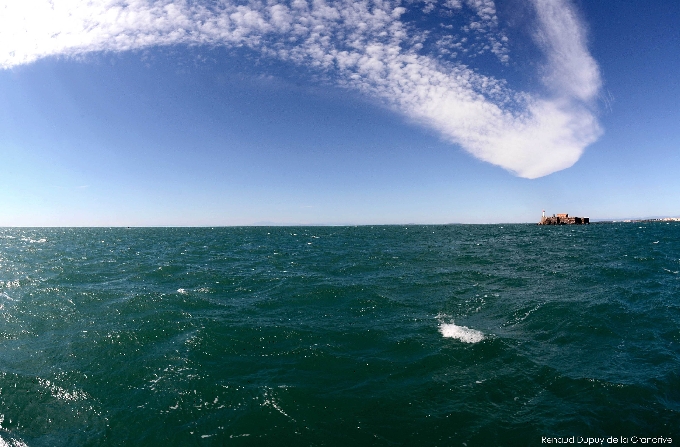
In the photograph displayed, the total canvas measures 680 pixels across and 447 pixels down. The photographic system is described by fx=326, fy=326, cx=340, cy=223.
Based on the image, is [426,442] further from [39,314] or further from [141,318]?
[39,314]

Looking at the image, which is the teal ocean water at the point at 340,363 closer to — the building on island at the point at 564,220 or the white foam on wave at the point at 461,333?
the white foam on wave at the point at 461,333

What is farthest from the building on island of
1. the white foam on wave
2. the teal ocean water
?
the white foam on wave

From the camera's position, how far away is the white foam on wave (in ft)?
43.7

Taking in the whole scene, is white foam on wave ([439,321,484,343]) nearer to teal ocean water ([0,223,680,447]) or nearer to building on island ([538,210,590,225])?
teal ocean water ([0,223,680,447])

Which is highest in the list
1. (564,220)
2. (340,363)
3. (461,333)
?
(564,220)

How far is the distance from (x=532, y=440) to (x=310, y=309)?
38.7 feet

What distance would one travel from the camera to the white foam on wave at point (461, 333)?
13320 millimetres

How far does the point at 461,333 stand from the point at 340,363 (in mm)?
5693

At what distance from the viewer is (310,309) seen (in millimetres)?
17703

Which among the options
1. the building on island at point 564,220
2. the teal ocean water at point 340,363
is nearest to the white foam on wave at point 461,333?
the teal ocean water at point 340,363

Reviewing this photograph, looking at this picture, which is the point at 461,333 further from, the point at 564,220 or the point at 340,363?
the point at 564,220

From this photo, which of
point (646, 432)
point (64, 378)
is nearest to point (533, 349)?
point (646, 432)

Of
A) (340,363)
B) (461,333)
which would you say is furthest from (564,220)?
(340,363)

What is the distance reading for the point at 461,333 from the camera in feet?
45.7
